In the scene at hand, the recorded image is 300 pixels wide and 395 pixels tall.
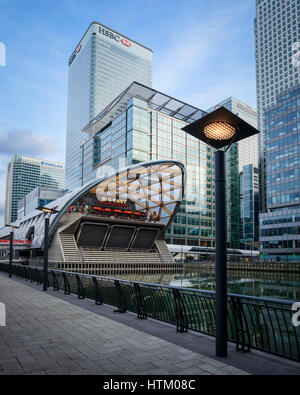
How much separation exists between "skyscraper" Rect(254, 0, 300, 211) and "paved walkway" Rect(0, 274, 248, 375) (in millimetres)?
122022

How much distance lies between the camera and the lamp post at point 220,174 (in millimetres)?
5938

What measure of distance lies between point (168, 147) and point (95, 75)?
80599 millimetres

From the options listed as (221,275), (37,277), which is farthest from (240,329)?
(37,277)

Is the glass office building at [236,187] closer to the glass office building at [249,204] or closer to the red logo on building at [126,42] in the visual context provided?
the glass office building at [249,204]

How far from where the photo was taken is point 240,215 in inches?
4560

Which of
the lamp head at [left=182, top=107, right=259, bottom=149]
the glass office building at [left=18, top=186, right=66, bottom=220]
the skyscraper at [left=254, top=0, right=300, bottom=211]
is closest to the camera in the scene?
the lamp head at [left=182, top=107, right=259, bottom=149]

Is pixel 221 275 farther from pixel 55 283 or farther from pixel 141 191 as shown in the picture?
pixel 141 191

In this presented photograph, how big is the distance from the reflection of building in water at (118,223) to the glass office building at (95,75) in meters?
77.4

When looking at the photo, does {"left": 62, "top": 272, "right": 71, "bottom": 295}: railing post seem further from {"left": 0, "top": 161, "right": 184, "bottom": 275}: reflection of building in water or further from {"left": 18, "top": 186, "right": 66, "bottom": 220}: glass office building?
{"left": 18, "top": 186, "right": 66, "bottom": 220}: glass office building

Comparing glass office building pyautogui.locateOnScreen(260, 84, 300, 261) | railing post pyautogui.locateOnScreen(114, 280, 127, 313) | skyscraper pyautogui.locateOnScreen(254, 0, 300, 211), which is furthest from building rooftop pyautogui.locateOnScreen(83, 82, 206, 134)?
railing post pyautogui.locateOnScreen(114, 280, 127, 313)

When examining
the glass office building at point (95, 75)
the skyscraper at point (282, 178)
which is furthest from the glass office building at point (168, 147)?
the glass office building at point (95, 75)

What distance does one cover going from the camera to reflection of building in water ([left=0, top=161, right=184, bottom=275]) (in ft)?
166

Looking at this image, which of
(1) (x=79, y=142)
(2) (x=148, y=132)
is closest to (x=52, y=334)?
(2) (x=148, y=132)

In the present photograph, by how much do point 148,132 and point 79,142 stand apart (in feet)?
244
